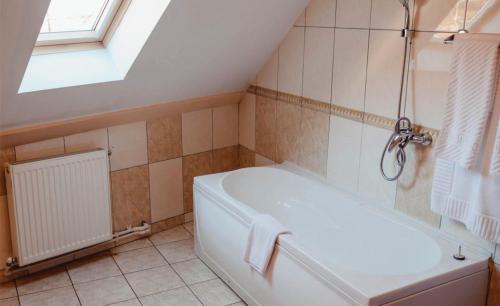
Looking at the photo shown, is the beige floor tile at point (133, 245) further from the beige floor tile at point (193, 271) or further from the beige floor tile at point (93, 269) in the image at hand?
the beige floor tile at point (193, 271)

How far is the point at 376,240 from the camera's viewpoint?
2.82 metres

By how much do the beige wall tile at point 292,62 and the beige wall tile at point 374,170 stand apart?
2.13 feet

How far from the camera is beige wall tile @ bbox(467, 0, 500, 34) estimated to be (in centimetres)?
220

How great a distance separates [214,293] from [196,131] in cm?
126

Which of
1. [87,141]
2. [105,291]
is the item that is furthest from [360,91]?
[105,291]

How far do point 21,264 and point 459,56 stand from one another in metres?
2.59

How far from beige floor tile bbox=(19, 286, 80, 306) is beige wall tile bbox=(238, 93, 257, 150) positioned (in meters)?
1.64

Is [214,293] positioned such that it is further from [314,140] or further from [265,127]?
[265,127]

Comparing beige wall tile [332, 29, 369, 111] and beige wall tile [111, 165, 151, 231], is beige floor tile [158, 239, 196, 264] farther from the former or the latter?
beige wall tile [332, 29, 369, 111]

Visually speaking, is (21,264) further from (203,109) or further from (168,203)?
(203,109)

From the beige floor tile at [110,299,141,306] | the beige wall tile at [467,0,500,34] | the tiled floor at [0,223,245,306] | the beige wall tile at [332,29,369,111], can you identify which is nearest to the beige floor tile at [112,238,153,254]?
the tiled floor at [0,223,245,306]

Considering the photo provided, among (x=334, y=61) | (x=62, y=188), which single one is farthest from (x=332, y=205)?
(x=62, y=188)

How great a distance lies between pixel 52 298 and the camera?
296cm

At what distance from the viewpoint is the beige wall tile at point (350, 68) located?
2.88 m
